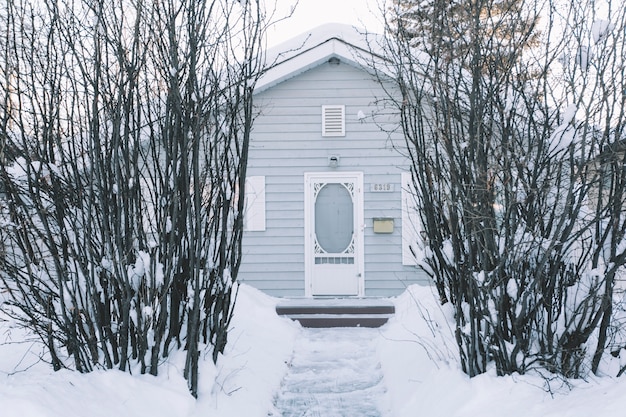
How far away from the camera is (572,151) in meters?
4.50

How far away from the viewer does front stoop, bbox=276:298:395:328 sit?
9617mm

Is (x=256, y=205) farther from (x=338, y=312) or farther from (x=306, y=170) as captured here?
(x=338, y=312)

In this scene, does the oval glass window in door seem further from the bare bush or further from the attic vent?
the bare bush

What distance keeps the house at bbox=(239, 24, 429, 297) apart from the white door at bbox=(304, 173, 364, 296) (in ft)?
0.06

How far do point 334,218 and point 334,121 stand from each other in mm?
1668

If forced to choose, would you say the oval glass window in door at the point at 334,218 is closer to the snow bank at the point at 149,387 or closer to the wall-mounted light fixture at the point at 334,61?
the wall-mounted light fixture at the point at 334,61

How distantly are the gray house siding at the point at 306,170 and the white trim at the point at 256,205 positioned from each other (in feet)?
0.24

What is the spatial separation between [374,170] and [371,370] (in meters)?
4.62

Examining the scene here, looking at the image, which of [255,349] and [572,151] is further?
[255,349]

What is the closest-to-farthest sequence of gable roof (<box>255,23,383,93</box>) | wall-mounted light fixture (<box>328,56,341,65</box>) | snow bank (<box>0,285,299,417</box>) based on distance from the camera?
1. snow bank (<box>0,285,299,417</box>)
2. gable roof (<box>255,23,383,93</box>)
3. wall-mounted light fixture (<box>328,56,341,65</box>)

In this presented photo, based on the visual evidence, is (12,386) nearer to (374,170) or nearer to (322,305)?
(322,305)

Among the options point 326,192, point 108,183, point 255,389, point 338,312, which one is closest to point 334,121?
point 326,192

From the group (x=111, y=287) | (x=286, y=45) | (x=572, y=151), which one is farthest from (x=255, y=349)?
(x=286, y=45)

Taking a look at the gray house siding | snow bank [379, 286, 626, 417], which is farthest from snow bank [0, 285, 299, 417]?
the gray house siding
